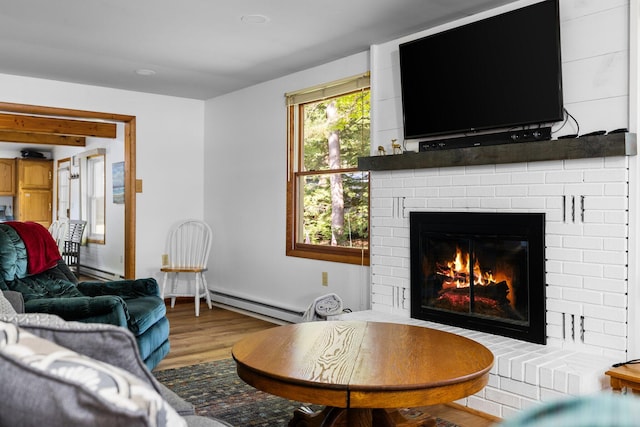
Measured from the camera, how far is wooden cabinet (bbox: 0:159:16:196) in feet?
34.0

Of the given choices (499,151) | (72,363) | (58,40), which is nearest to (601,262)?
(499,151)

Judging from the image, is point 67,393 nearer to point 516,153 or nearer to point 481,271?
point 516,153

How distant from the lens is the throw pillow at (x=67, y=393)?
2.53ft

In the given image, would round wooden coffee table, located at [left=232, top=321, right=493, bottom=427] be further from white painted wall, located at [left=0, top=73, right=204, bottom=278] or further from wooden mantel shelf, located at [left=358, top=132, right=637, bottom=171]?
white painted wall, located at [left=0, top=73, right=204, bottom=278]

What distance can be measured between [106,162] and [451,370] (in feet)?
23.4

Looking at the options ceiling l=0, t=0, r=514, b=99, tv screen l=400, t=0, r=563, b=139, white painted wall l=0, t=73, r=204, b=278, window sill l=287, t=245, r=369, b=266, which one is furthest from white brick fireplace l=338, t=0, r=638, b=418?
white painted wall l=0, t=73, r=204, b=278

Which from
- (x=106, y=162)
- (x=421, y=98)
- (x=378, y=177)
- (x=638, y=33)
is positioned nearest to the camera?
(x=638, y=33)

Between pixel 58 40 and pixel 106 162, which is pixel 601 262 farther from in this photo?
pixel 106 162

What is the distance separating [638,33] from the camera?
2.70 metres

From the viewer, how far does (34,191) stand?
409 inches

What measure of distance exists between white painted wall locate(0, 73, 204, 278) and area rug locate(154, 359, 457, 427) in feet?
8.90

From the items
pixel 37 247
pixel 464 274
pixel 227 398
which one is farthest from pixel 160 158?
pixel 464 274

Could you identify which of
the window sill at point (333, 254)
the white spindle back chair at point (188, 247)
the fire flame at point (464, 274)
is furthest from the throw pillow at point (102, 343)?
the white spindle back chair at point (188, 247)

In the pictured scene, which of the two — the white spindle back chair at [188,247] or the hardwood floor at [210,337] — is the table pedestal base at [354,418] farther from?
the white spindle back chair at [188,247]
